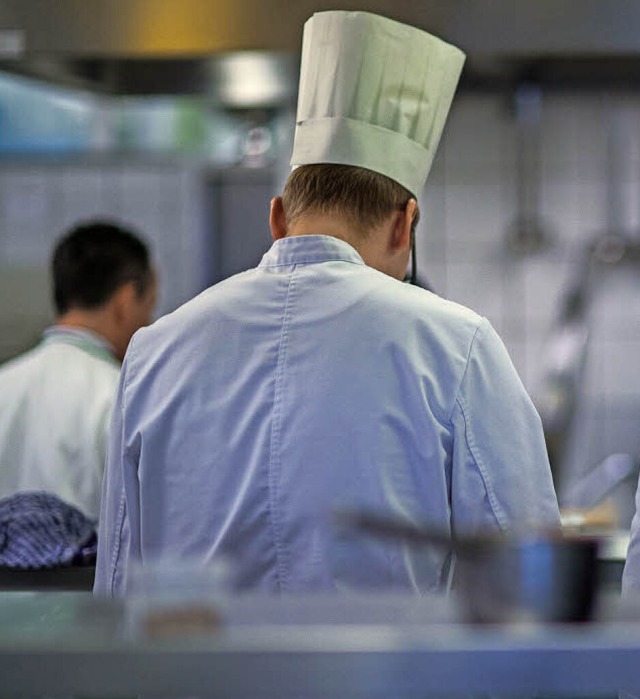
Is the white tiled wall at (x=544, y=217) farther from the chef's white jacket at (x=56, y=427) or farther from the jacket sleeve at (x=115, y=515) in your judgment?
the jacket sleeve at (x=115, y=515)

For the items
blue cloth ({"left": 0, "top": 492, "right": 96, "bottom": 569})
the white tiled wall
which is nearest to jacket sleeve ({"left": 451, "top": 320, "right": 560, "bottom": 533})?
blue cloth ({"left": 0, "top": 492, "right": 96, "bottom": 569})

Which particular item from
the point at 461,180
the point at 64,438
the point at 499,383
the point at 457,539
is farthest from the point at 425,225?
the point at 457,539

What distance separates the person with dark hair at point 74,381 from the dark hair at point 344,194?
1.19 meters

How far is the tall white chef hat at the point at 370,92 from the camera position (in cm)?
203

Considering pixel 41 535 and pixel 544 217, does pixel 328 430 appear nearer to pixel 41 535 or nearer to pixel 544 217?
pixel 41 535

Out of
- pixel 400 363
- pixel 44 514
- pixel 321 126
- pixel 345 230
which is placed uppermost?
pixel 321 126

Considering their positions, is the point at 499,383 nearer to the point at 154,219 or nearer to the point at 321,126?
the point at 321,126

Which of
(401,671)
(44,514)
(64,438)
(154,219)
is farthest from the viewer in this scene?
(154,219)

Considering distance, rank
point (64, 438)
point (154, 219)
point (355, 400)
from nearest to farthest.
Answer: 1. point (355, 400)
2. point (64, 438)
3. point (154, 219)

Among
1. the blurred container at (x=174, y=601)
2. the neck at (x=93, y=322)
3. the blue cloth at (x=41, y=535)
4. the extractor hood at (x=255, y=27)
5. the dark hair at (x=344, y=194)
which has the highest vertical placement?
the extractor hood at (x=255, y=27)

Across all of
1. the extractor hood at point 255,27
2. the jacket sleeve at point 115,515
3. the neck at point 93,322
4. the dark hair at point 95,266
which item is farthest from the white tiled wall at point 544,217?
the jacket sleeve at point 115,515

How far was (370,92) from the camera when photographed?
6.82ft

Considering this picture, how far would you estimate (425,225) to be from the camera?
14.1 ft

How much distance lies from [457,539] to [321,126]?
1.14 m
